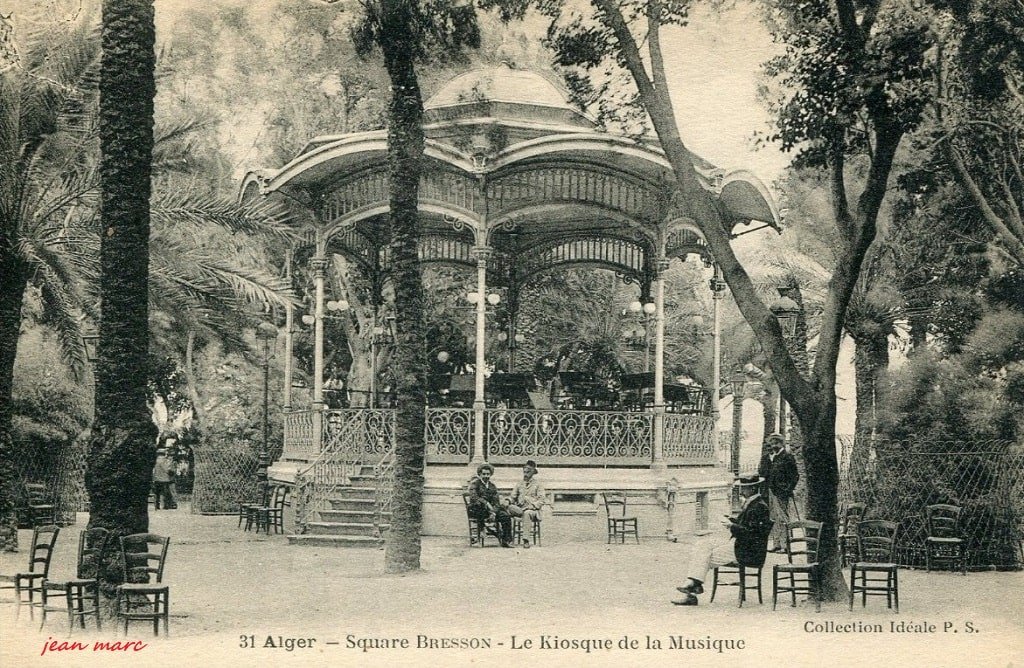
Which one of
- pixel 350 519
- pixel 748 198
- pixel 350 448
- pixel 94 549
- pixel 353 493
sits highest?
pixel 748 198

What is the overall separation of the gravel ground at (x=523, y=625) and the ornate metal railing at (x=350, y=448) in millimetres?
3875

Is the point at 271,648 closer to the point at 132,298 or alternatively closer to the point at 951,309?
the point at 132,298

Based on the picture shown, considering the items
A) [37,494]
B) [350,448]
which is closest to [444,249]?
→ [350,448]

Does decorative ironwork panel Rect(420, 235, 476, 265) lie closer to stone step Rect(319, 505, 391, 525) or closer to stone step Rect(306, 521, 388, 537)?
stone step Rect(319, 505, 391, 525)

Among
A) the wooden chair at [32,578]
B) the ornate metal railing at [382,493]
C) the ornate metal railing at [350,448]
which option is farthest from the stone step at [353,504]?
the wooden chair at [32,578]

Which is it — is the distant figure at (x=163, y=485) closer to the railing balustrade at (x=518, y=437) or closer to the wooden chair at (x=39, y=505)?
the wooden chair at (x=39, y=505)

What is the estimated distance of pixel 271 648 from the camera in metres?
8.38

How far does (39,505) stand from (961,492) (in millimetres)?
12524

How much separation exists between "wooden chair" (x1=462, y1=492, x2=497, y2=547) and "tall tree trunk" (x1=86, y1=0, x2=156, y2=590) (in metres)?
6.42

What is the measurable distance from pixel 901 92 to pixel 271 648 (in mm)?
7184

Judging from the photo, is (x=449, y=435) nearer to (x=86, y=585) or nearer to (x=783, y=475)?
(x=783, y=475)

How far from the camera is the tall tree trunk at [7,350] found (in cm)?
1190

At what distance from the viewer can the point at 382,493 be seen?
14.9 metres

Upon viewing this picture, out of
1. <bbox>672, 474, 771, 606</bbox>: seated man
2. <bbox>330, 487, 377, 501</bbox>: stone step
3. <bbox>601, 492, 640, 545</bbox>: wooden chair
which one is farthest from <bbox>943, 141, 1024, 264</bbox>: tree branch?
<bbox>330, 487, 377, 501</bbox>: stone step
